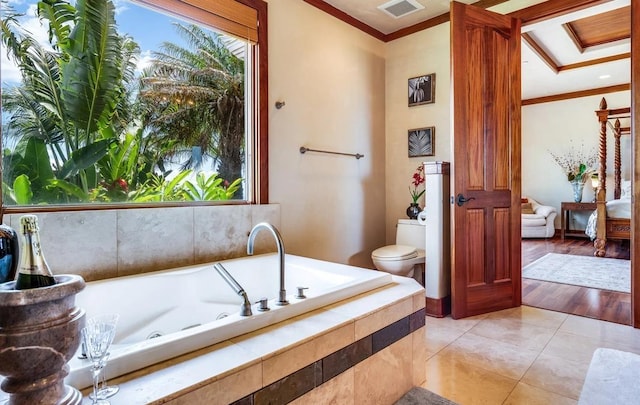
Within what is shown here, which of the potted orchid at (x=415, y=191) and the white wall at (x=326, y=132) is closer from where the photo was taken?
the white wall at (x=326, y=132)

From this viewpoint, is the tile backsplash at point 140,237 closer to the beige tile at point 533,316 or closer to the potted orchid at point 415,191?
the potted orchid at point 415,191

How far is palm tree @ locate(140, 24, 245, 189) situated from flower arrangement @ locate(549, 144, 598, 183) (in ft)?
21.0

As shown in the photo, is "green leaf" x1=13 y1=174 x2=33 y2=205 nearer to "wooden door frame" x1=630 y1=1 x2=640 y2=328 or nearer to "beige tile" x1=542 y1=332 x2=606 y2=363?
"beige tile" x1=542 y1=332 x2=606 y2=363

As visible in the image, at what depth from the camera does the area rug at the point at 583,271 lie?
11.0 ft

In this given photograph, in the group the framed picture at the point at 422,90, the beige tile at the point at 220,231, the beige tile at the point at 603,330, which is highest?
the framed picture at the point at 422,90

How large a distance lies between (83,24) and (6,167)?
80 cm

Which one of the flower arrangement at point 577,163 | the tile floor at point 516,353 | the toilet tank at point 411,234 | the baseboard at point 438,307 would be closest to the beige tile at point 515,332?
the tile floor at point 516,353

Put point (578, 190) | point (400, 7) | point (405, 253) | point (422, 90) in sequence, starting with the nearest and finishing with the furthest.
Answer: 1. point (405, 253)
2. point (400, 7)
3. point (422, 90)
4. point (578, 190)

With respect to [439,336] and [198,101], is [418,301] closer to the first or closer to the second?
[439,336]

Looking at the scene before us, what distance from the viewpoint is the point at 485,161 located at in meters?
2.68

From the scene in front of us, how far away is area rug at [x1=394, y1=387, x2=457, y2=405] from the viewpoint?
1.48 meters

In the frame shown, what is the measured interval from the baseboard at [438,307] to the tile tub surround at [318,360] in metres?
1.05

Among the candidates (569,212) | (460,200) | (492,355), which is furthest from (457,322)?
(569,212)

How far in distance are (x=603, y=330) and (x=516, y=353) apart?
2.60ft
